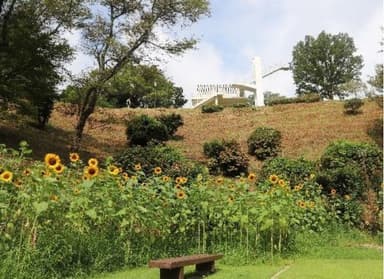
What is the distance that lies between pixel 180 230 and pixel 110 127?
1469 cm

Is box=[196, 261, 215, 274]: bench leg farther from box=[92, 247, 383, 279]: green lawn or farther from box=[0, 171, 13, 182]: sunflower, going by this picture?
box=[0, 171, 13, 182]: sunflower

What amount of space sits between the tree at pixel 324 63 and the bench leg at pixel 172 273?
44.7 meters

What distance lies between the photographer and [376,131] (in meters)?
18.5

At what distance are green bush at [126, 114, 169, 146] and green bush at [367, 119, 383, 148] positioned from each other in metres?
6.88

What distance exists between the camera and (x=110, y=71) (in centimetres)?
1592

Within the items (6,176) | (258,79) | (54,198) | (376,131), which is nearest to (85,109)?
(376,131)

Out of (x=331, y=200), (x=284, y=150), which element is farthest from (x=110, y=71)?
(x=331, y=200)

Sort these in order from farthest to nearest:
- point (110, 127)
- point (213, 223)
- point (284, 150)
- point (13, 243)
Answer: point (110, 127)
point (284, 150)
point (213, 223)
point (13, 243)

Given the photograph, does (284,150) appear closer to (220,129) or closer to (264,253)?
(220,129)

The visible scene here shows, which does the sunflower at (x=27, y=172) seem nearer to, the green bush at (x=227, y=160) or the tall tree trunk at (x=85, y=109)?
the green bush at (x=227, y=160)

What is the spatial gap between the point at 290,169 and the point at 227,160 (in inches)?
101

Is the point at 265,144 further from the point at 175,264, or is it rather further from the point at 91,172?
the point at 175,264

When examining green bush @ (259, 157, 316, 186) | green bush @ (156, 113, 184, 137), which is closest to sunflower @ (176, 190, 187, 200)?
green bush @ (259, 157, 316, 186)

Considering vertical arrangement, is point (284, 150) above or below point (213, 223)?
above
